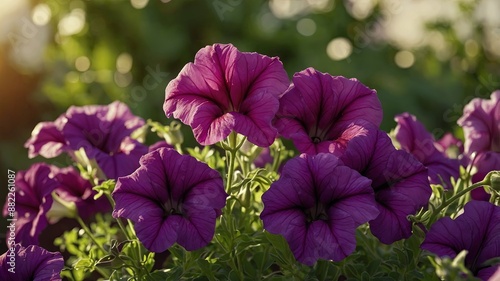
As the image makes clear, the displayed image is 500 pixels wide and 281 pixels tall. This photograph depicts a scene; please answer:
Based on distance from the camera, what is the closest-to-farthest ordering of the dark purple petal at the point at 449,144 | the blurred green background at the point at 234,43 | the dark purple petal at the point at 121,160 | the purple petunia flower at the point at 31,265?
the purple petunia flower at the point at 31,265 → the dark purple petal at the point at 121,160 → the dark purple petal at the point at 449,144 → the blurred green background at the point at 234,43

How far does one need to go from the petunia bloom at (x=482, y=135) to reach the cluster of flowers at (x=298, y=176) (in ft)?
0.65

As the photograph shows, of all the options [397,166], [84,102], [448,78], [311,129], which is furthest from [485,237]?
[448,78]

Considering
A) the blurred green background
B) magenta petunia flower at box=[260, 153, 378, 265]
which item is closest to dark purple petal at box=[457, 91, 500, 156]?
magenta petunia flower at box=[260, 153, 378, 265]

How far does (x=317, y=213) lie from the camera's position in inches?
43.6

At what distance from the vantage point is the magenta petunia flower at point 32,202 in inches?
52.8

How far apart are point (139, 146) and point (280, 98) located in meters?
0.33

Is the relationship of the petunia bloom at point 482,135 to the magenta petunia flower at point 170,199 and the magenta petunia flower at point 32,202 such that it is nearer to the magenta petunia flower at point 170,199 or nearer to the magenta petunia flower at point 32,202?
the magenta petunia flower at point 170,199

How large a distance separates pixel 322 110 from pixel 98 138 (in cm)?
45

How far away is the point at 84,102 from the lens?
375cm

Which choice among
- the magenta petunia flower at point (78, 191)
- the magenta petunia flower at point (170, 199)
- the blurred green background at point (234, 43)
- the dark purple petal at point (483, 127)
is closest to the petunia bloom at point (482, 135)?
the dark purple petal at point (483, 127)

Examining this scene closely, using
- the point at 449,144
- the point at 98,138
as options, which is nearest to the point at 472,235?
the point at 449,144

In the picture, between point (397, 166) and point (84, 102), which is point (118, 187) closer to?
point (397, 166)

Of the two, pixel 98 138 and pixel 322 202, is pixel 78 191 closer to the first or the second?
pixel 98 138

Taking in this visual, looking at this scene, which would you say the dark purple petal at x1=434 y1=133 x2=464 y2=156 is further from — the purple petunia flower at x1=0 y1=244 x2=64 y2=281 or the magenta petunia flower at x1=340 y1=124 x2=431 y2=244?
the purple petunia flower at x1=0 y1=244 x2=64 y2=281
